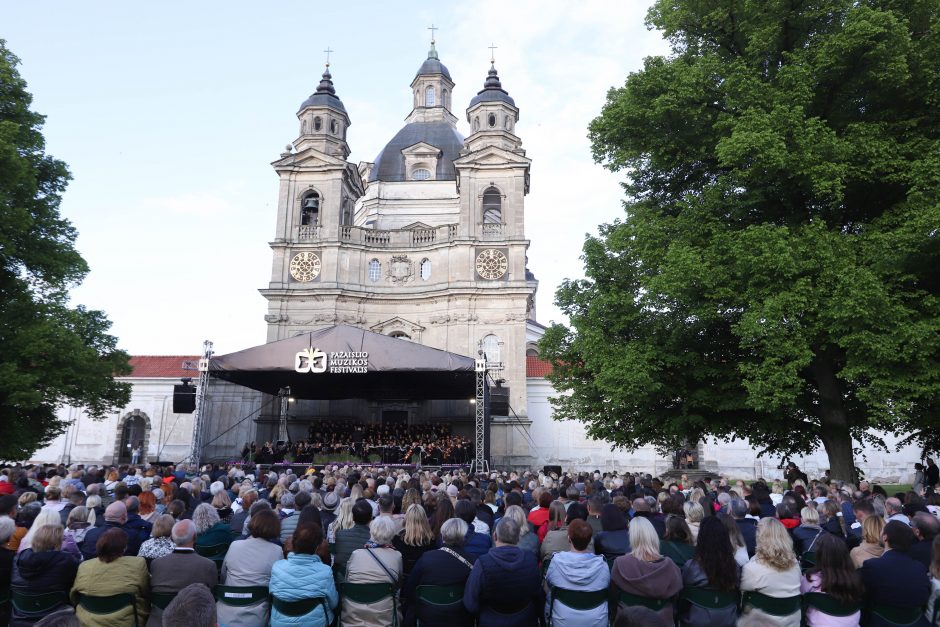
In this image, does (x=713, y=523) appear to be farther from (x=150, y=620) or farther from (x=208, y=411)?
(x=208, y=411)

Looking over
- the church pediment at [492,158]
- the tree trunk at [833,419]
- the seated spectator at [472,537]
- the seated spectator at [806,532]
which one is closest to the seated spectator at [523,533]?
the seated spectator at [472,537]

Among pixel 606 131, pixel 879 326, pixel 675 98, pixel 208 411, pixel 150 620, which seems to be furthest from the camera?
pixel 208 411

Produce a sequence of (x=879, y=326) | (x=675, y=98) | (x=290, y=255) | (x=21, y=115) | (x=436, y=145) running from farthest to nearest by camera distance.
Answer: (x=436, y=145) < (x=290, y=255) < (x=21, y=115) < (x=675, y=98) < (x=879, y=326)

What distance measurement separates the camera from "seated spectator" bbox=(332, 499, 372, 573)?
20.2 ft

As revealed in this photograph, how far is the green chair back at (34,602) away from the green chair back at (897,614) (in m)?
6.46

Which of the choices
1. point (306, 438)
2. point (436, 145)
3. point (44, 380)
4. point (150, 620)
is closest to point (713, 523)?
point (150, 620)

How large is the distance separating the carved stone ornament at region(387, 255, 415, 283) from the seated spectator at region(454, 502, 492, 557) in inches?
1141

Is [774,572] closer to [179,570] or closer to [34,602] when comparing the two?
[179,570]

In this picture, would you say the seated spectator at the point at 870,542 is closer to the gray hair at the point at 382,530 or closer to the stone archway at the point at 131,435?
the gray hair at the point at 382,530

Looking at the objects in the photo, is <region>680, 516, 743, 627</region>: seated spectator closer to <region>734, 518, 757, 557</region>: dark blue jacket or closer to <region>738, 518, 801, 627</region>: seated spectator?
<region>738, 518, 801, 627</region>: seated spectator

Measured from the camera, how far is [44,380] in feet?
60.5

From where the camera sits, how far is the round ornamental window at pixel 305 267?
34656 mm

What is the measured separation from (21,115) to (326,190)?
17.0 metres

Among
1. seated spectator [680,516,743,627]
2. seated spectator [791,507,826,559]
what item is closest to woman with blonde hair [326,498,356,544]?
seated spectator [680,516,743,627]
